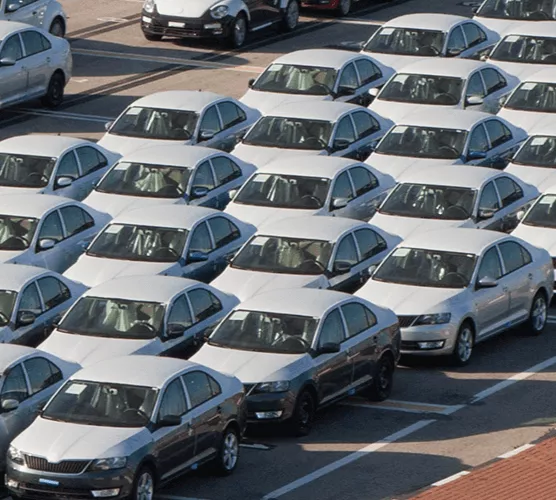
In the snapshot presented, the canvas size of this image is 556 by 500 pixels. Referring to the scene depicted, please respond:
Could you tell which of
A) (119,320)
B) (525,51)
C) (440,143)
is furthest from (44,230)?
(525,51)

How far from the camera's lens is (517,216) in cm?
3312

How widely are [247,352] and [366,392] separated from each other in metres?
1.91

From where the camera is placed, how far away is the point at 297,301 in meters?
27.0

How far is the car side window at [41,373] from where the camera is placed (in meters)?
24.9

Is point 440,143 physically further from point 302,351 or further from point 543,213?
point 302,351

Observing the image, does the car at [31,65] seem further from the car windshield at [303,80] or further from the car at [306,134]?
the car at [306,134]

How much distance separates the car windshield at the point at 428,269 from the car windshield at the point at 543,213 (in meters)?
2.84

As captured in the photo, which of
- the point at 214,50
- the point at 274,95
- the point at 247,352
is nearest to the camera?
the point at 247,352

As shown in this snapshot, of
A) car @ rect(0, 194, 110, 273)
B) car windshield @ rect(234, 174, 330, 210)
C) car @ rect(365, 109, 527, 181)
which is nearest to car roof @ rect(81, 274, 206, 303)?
car @ rect(0, 194, 110, 273)

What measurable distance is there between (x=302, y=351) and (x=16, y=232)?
250 inches

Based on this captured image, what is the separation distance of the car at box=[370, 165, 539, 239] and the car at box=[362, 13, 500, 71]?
28.8 ft

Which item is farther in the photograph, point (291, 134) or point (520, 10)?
point (520, 10)

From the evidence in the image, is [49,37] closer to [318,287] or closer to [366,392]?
[318,287]

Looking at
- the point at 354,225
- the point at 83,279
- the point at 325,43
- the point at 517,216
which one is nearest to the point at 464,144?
the point at 517,216
